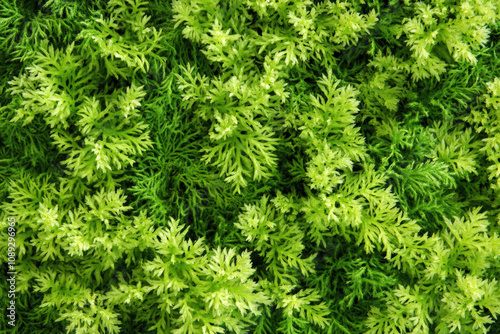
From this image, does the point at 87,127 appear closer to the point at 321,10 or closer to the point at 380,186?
the point at 321,10

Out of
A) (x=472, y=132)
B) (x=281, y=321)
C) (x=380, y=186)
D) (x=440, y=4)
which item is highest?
(x=440, y=4)

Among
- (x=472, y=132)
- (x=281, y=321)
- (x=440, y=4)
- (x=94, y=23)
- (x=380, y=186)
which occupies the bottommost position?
(x=281, y=321)

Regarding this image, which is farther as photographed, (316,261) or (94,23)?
(316,261)

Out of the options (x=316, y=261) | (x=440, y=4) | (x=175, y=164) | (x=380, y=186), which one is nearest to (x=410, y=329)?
(x=316, y=261)

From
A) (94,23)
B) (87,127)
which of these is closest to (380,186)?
(87,127)

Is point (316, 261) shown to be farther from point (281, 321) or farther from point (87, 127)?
point (87, 127)

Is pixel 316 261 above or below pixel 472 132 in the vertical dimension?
below

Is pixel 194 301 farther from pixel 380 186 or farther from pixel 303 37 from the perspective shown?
pixel 303 37

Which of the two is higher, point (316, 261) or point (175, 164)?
point (175, 164)
